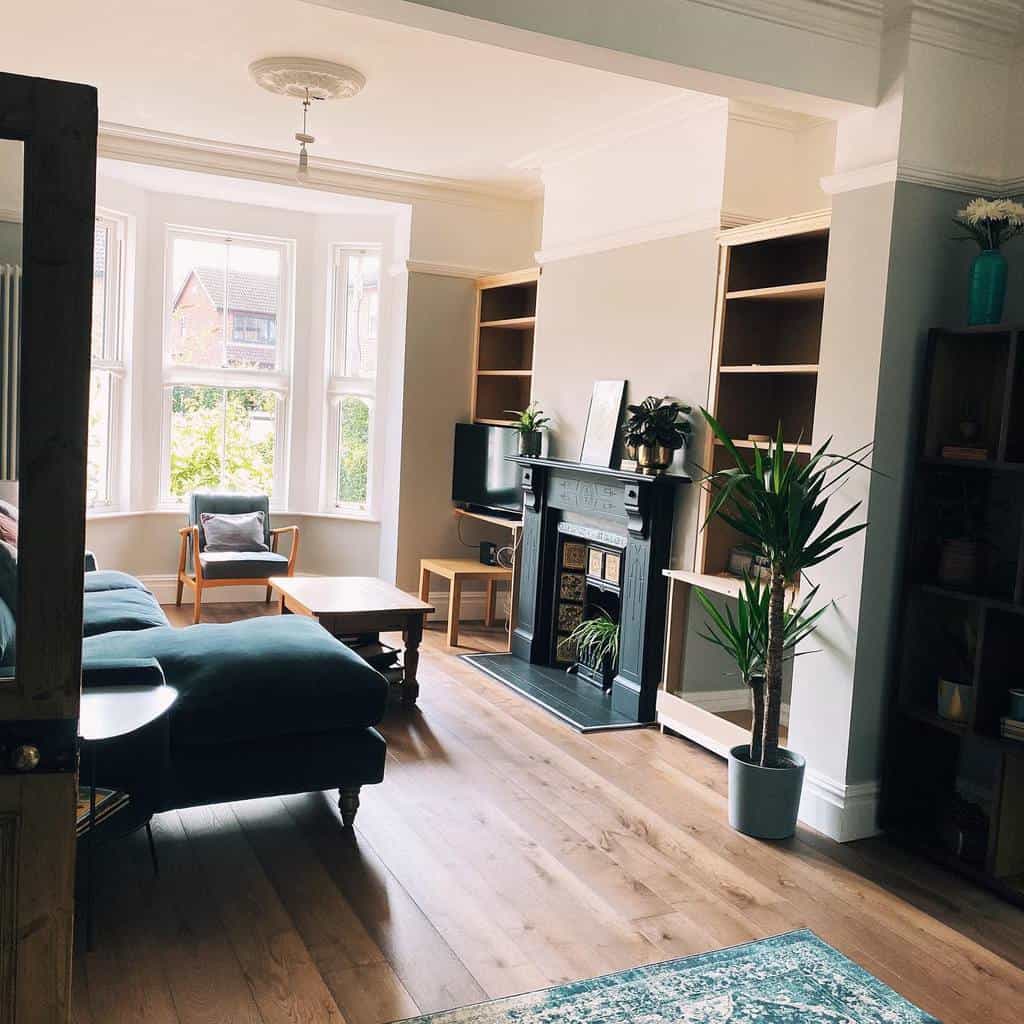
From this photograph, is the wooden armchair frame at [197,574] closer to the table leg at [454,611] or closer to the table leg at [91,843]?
the table leg at [454,611]

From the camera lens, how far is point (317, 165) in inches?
253

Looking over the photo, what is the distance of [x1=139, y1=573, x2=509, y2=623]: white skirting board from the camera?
23.3 feet

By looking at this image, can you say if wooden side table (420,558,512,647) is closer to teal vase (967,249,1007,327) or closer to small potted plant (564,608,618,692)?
small potted plant (564,608,618,692)

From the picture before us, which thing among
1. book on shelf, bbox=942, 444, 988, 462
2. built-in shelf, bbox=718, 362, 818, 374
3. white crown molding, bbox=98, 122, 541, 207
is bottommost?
book on shelf, bbox=942, 444, 988, 462

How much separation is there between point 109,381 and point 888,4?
5.33m

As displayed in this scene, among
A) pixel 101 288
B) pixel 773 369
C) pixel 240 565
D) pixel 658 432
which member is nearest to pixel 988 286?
pixel 773 369

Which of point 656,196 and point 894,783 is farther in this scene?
point 656,196

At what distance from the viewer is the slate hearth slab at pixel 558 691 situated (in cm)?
483

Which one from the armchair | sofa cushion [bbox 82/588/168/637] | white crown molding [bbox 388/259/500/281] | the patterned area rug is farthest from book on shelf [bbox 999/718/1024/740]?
white crown molding [bbox 388/259/500/281]

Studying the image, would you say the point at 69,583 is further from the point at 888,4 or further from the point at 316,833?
the point at 888,4

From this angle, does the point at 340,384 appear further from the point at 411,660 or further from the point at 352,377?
the point at 411,660

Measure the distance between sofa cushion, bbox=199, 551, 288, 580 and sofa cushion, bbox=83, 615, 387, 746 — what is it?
2.87m

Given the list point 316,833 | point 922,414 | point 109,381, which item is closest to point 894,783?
point 922,414

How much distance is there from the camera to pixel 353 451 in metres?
7.64
